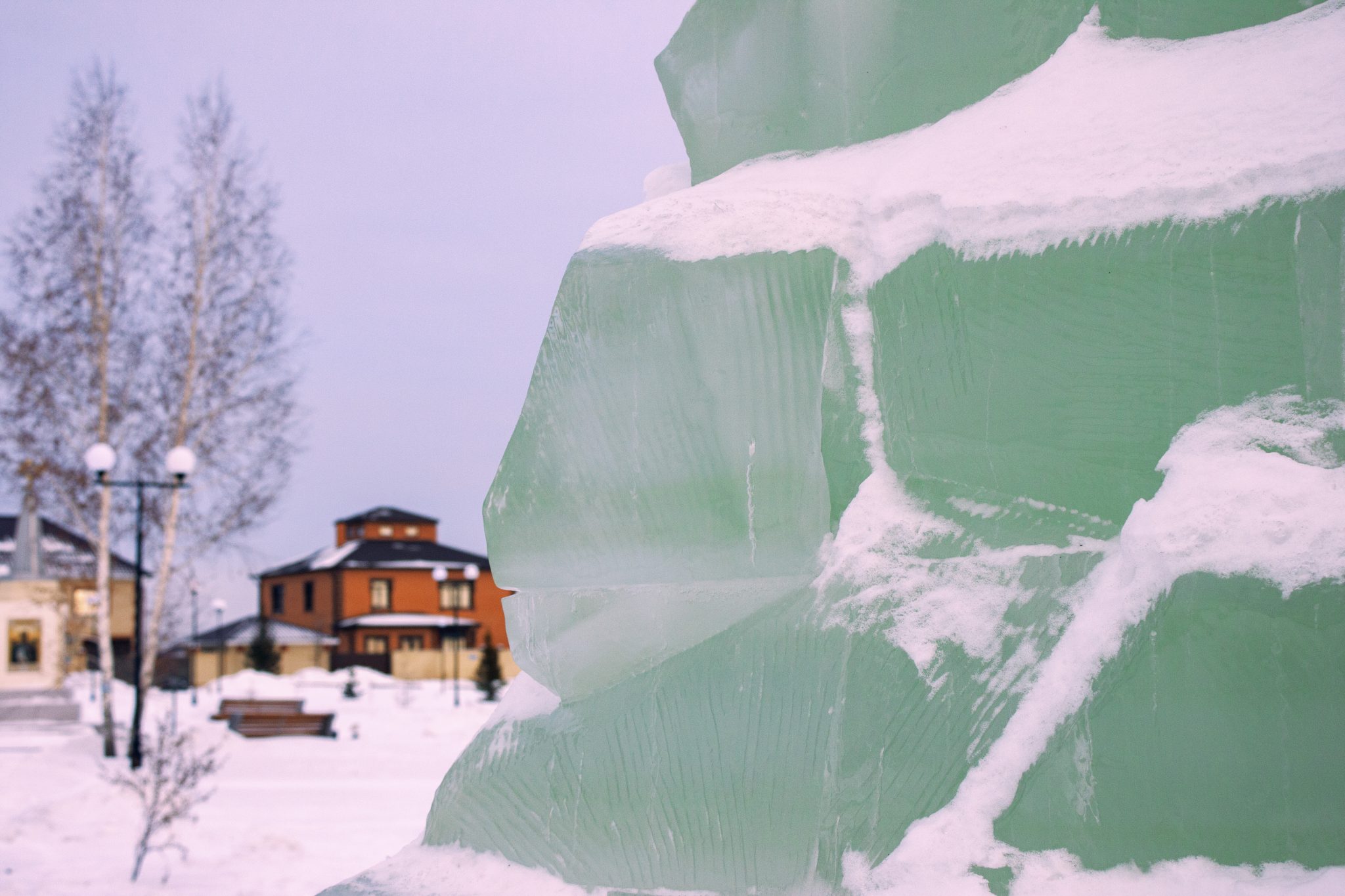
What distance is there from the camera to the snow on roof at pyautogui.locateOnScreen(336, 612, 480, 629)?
40.0 m

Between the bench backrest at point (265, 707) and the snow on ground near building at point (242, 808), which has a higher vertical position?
the bench backrest at point (265, 707)

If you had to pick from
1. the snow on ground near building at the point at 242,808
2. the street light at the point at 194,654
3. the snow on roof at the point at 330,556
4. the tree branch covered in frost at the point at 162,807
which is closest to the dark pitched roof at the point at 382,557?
the snow on roof at the point at 330,556

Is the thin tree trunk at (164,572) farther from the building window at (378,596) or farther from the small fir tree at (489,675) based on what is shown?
the building window at (378,596)

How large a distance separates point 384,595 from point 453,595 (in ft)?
7.83

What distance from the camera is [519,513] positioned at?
250cm

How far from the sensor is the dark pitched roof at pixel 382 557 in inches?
1626

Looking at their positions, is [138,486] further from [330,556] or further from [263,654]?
[330,556]

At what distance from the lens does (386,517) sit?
4556cm

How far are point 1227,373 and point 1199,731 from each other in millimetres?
573

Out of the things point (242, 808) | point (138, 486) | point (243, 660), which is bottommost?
point (242, 808)

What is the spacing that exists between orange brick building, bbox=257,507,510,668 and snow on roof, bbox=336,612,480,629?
0.9 inches

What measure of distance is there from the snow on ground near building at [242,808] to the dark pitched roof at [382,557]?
70.6ft

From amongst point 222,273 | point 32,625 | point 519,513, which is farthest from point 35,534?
point 519,513

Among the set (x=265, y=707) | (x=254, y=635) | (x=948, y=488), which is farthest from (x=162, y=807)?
(x=254, y=635)
